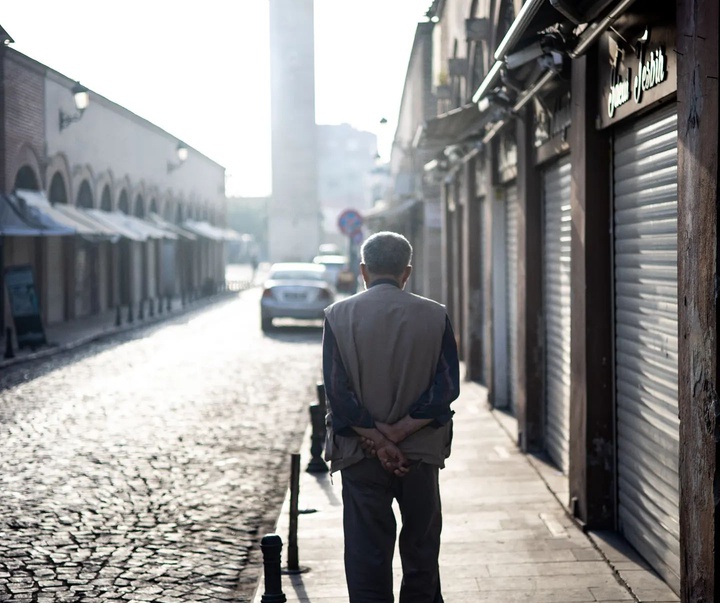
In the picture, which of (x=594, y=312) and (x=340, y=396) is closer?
(x=340, y=396)

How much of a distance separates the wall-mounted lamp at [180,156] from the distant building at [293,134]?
52.6 feet

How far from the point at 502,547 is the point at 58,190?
77.0 feet

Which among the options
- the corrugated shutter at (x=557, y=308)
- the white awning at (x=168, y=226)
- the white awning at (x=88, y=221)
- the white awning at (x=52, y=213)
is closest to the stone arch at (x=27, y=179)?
the white awning at (x=52, y=213)

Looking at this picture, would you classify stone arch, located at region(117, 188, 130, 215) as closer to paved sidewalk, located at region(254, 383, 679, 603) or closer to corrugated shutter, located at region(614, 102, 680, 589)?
paved sidewalk, located at region(254, 383, 679, 603)

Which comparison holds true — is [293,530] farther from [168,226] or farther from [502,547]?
[168,226]

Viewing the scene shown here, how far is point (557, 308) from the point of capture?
28.2 feet

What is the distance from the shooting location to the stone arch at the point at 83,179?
28469 mm

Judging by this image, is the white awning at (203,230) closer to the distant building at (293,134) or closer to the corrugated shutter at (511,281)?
the distant building at (293,134)

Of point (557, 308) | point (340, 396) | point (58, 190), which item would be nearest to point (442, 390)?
point (340, 396)

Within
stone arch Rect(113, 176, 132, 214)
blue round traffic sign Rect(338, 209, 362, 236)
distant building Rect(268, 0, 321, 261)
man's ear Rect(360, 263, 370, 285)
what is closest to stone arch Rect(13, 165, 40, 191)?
blue round traffic sign Rect(338, 209, 362, 236)

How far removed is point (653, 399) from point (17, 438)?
21.3 ft

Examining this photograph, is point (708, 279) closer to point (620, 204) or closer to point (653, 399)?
point (653, 399)

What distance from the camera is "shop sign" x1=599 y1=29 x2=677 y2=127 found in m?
4.85

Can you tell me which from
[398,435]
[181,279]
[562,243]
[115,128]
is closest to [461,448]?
[562,243]
